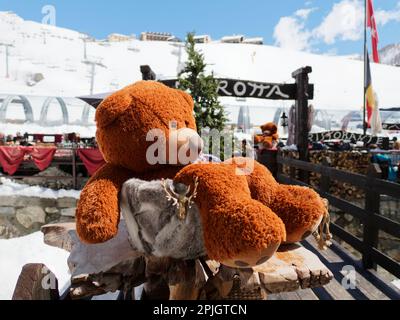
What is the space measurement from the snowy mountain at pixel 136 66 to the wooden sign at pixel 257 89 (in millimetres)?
34277

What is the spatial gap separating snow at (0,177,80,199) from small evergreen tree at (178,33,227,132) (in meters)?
5.90

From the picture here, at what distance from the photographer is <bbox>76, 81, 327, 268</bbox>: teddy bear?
121 centimetres

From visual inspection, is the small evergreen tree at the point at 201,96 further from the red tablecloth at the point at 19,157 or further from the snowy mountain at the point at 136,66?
the snowy mountain at the point at 136,66

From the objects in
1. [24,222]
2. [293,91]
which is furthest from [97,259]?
[24,222]

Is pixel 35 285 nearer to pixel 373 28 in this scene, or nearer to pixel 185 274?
pixel 185 274

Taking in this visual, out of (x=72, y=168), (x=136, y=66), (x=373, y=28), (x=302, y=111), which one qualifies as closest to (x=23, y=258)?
(x=72, y=168)

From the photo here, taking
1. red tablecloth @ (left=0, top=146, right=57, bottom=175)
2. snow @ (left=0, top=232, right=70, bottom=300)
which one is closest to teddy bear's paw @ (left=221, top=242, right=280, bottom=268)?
snow @ (left=0, top=232, right=70, bottom=300)

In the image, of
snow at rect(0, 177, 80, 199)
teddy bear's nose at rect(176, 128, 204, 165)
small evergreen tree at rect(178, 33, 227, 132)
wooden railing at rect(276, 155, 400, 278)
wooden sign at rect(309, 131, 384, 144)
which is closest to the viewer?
teddy bear's nose at rect(176, 128, 204, 165)

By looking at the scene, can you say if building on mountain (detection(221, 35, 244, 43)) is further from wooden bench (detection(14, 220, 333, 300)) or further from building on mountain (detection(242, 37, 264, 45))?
wooden bench (detection(14, 220, 333, 300))

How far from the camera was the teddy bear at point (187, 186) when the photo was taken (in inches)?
47.6

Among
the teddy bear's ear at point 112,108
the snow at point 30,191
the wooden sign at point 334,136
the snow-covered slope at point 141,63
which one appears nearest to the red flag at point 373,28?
the wooden sign at point 334,136

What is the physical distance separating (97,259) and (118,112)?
2.20ft

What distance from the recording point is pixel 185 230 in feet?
4.48

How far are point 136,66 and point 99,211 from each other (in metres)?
63.6
